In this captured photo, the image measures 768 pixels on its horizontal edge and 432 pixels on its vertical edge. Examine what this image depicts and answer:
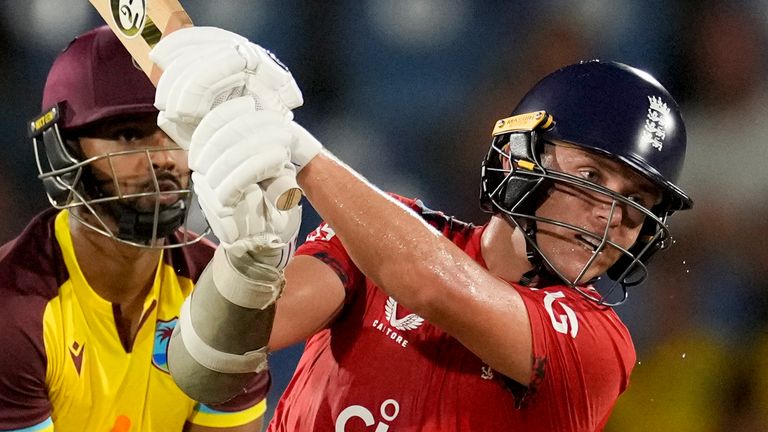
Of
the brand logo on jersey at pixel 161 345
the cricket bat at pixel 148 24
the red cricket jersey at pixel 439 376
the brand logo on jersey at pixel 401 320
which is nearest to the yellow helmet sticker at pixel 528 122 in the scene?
the red cricket jersey at pixel 439 376

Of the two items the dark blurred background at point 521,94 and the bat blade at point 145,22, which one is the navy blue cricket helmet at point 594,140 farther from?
the dark blurred background at point 521,94

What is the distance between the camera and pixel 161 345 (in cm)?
202

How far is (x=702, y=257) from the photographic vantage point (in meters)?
3.52

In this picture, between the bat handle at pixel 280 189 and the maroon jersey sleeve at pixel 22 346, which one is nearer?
the bat handle at pixel 280 189

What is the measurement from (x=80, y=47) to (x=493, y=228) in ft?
3.19

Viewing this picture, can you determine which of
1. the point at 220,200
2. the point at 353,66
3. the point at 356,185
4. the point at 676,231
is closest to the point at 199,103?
the point at 220,200

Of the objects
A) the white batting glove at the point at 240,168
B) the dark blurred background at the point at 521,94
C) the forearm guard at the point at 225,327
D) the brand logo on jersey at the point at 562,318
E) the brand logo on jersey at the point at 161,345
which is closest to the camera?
the white batting glove at the point at 240,168

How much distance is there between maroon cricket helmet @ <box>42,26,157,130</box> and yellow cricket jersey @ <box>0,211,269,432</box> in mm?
259

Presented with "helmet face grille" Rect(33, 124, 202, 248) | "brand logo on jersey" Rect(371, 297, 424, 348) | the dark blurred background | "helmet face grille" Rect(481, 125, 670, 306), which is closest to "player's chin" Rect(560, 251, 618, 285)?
"helmet face grille" Rect(481, 125, 670, 306)

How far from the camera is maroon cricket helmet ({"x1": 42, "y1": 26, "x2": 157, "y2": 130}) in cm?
187

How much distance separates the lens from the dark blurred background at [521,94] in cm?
335

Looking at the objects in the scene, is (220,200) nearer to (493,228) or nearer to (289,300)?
(289,300)

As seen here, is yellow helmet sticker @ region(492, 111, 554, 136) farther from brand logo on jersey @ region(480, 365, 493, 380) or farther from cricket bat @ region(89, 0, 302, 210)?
cricket bat @ region(89, 0, 302, 210)

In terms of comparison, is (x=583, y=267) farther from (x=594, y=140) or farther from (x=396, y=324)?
(x=396, y=324)
